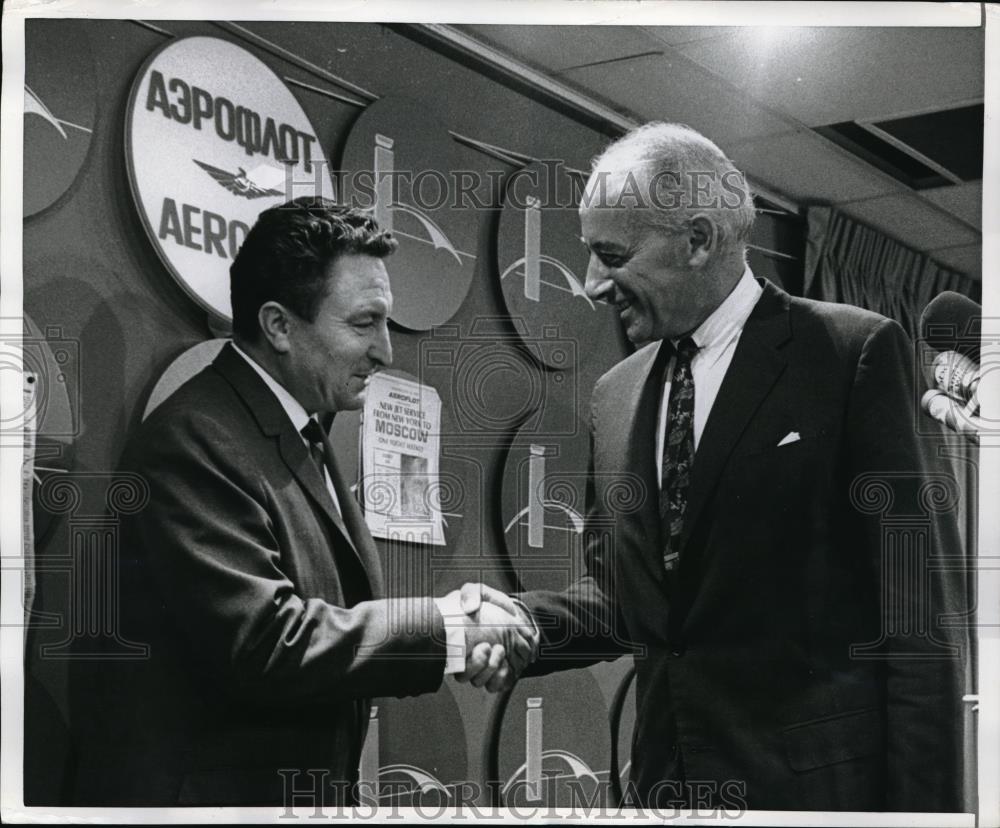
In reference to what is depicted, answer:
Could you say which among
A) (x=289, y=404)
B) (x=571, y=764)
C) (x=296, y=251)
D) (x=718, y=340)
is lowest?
(x=571, y=764)

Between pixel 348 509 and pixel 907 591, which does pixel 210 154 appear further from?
pixel 907 591

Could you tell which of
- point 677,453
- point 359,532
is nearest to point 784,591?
point 677,453

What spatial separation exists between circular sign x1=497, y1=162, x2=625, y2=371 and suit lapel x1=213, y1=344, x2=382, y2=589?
0.62 metres

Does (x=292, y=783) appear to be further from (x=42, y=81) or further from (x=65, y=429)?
(x=42, y=81)

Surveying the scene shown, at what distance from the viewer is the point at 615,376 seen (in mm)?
3564

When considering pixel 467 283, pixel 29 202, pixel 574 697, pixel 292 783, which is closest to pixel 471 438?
pixel 467 283

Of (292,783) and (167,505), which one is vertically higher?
(167,505)

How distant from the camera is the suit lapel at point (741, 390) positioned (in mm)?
3510

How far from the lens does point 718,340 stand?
3596 mm

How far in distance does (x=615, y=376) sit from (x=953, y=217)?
3.08 ft

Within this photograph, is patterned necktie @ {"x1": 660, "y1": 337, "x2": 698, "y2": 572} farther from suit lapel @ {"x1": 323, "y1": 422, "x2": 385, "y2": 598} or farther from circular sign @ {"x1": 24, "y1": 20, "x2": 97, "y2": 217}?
circular sign @ {"x1": 24, "y1": 20, "x2": 97, "y2": 217}

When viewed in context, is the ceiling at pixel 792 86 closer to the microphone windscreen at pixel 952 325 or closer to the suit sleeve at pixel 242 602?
the microphone windscreen at pixel 952 325

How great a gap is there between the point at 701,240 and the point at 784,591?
0.90 metres

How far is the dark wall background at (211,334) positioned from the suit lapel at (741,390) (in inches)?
3.4
